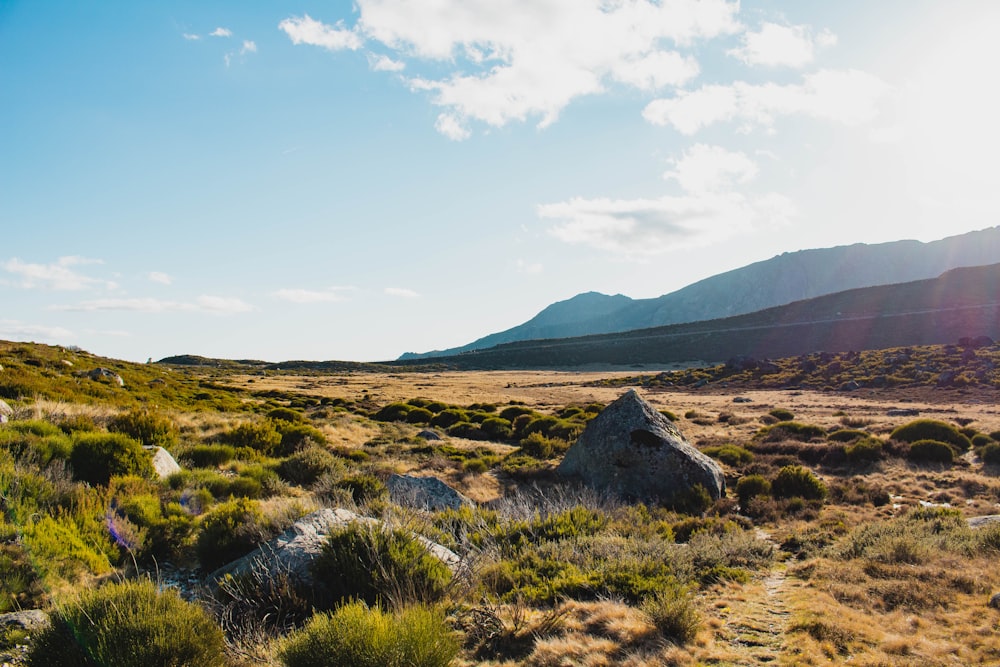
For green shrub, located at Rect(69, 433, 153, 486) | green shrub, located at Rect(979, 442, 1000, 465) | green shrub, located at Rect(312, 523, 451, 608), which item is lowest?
green shrub, located at Rect(979, 442, 1000, 465)

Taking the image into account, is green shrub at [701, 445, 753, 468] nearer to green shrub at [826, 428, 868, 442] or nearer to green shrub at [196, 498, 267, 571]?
green shrub at [826, 428, 868, 442]

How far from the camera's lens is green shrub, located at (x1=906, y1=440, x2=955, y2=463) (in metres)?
17.1

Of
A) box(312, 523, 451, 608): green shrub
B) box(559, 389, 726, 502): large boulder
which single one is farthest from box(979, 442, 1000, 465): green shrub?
box(312, 523, 451, 608): green shrub

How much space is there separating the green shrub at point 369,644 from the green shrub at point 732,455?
16.5m

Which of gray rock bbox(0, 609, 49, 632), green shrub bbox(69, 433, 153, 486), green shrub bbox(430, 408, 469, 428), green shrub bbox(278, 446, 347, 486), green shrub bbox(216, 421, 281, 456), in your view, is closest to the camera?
gray rock bbox(0, 609, 49, 632)

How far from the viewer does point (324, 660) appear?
4016 mm

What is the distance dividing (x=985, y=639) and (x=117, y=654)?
808 centimetres

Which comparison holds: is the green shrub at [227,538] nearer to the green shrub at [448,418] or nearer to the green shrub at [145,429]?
the green shrub at [145,429]

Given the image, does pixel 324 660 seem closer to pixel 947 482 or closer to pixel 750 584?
pixel 750 584

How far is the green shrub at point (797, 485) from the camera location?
14.1m

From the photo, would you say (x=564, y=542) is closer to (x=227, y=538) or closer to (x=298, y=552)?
(x=298, y=552)

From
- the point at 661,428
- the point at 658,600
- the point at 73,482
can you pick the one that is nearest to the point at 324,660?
the point at 658,600

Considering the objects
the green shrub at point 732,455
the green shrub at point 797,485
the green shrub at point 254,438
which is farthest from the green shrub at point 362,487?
the green shrub at point 732,455

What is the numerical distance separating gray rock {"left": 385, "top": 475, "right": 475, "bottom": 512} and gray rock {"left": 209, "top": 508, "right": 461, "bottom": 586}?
3448mm
